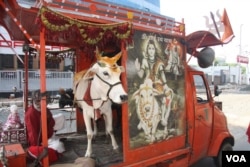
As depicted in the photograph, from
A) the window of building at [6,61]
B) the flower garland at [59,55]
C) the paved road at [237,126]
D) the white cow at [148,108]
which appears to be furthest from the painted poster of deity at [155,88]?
the window of building at [6,61]

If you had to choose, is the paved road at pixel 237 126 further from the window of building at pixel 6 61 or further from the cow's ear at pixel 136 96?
the window of building at pixel 6 61

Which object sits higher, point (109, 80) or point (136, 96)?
point (109, 80)

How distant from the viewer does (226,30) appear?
500 cm

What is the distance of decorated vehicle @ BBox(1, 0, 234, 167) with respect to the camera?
11.7ft

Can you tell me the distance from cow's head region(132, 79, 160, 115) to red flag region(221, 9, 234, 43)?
176cm

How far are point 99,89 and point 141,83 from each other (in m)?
0.61

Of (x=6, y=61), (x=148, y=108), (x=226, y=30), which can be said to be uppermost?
(x=6, y=61)

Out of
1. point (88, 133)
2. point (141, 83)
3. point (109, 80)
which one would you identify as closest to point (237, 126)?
point (141, 83)

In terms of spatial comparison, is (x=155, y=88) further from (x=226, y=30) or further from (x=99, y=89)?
(x=226, y=30)

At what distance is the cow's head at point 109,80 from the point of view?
3746 millimetres

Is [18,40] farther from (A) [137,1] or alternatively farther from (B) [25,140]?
(A) [137,1]

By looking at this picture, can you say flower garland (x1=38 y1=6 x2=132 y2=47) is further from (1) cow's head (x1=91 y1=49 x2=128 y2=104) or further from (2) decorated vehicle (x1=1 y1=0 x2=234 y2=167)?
(1) cow's head (x1=91 y1=49 x2=128 y2=104)

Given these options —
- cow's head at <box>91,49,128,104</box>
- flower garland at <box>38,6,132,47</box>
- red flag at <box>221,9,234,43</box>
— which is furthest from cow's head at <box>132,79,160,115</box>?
red flag at <box>221,9,234,43</box>

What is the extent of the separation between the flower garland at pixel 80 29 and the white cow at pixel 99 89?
1.08ft
